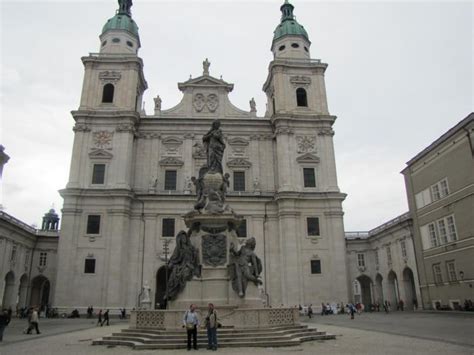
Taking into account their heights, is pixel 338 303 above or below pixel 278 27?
below

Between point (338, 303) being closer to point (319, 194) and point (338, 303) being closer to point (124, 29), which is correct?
point (319, 194)

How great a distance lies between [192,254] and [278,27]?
39385 mm

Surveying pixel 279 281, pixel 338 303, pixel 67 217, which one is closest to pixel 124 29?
pixel 67 217

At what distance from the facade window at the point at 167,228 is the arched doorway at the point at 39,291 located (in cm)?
1524

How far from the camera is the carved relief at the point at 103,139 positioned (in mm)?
38562

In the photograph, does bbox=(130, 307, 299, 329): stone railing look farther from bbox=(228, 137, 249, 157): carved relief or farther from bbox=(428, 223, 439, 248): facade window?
bbox=(228, 137, 249, 157): carved relief

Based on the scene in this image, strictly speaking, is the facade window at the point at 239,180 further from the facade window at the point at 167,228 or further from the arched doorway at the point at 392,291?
the arched doorway at the point at 392,291

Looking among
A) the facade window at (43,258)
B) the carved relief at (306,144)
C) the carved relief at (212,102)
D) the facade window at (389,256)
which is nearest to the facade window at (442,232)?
the facade window at (389,256)

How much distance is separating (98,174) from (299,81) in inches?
862

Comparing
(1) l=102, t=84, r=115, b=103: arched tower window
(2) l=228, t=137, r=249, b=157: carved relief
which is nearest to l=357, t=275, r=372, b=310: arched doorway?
(2) l=228, t=137, r=249, b=157: carved relief

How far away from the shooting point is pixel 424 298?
1371 inches

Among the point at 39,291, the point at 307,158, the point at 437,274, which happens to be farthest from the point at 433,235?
the point at 39,291

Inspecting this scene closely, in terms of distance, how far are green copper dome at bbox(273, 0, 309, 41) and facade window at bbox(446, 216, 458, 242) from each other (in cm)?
2544

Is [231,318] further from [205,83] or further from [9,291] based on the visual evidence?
[9,291]
